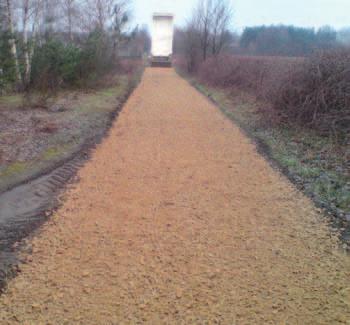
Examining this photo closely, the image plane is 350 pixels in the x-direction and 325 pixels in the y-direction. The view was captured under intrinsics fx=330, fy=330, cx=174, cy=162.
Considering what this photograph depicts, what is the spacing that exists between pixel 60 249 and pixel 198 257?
124 cm

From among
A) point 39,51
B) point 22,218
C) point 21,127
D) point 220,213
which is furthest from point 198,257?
point 39,51

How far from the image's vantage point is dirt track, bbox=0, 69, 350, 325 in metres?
2.32

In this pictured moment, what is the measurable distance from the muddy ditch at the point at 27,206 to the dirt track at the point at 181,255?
0.14m

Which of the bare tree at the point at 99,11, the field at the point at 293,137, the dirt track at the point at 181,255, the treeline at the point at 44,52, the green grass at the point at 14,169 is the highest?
the bare tree at the point at 99,11

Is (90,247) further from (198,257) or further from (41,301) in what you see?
(198,257)

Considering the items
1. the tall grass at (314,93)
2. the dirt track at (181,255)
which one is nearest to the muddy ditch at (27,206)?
the dirt track at (181,255)

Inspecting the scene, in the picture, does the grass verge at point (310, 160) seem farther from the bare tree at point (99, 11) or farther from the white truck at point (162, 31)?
the white truck at point (162, 31)

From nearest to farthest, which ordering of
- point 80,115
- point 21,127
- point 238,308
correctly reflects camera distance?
1. point 238,308
2. point 21,127
3. point 80,115

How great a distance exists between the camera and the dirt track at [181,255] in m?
2.32

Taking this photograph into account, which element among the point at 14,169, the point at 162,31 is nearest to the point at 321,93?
the point at 14,169

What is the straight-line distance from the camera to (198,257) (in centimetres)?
289

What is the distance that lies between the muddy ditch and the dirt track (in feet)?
0.46

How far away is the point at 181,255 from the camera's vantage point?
9.56 ft

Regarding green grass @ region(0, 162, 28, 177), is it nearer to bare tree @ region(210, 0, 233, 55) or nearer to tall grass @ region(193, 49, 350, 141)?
tall grass @ region(193, 49, 350, 141)
